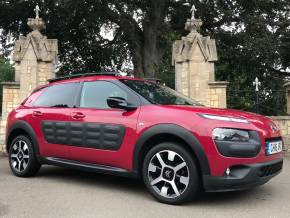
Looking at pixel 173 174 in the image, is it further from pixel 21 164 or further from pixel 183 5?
pixel 183 5

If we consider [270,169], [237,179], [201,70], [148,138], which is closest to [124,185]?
[148,138]

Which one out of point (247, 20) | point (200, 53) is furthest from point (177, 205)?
point (247, 20)

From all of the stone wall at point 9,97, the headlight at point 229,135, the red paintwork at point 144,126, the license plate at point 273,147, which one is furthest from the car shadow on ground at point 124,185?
the stone wall at point 9,97

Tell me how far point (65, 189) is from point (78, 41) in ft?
56.8

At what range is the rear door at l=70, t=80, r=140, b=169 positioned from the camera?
570 centimetres

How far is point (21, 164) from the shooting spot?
23.7ft

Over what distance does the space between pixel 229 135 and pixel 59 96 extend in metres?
3.10

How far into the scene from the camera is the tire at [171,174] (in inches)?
201

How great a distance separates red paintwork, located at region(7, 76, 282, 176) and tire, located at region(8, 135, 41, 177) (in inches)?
12.0

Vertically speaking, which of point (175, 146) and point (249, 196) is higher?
point (175, 146)

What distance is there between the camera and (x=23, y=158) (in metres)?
7.23

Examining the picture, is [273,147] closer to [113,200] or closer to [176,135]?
[176,135]

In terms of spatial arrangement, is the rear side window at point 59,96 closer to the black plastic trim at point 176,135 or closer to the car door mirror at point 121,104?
the car door mirror at point 121,104

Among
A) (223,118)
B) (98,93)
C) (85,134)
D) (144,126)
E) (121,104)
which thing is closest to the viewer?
(223,118)
